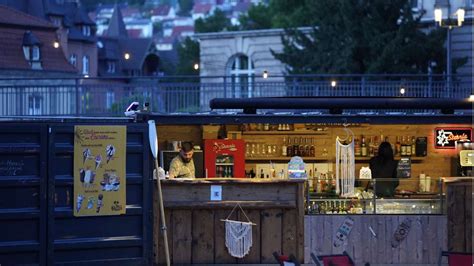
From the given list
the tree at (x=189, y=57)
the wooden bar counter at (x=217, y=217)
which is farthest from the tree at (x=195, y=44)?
the wooden bar counter at (x=217, y=217)

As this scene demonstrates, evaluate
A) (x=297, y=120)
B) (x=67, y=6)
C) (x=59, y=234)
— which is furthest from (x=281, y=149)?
(x=67, y=6)

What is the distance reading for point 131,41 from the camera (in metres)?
111

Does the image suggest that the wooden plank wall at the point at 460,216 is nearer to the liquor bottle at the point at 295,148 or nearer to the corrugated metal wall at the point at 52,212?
the corrugated metal wall at the point at 52,212

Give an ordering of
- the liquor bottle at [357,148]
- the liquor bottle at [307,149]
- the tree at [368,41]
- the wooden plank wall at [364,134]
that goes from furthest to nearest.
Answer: the tree at [368,41]
the liquor bottle at [307,149]
the liquor bottle at [357,148]
the wooden plank wall at [364,134]

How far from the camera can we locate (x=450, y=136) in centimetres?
2233

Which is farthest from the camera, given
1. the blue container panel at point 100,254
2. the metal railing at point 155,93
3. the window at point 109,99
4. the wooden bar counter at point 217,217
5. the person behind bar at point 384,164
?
the window at point 109,99

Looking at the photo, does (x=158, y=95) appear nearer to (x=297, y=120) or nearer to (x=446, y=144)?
(x=446, y=144)

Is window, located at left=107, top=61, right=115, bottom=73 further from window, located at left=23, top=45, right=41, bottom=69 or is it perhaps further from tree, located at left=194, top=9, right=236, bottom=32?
window, located at left=23, top=45, right=41, bottom=69

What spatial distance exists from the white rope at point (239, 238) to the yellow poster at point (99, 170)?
2189 mm

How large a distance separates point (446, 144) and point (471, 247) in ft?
14.4

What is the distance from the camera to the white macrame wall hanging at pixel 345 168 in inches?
753

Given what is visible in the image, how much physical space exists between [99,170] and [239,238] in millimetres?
2748

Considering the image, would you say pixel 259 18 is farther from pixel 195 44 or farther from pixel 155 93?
pixel 155 93

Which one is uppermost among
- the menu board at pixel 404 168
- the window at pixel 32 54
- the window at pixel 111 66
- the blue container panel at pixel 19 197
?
the window at pixel 111 66
